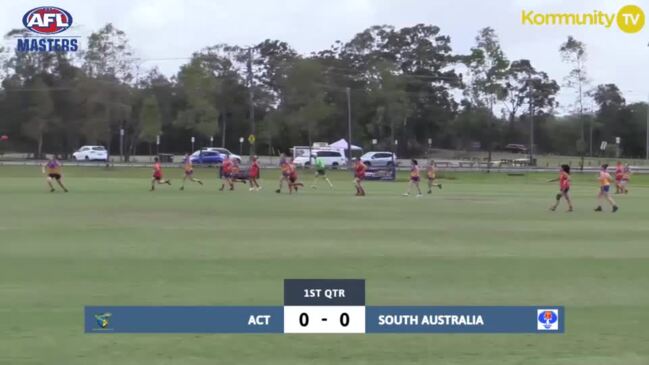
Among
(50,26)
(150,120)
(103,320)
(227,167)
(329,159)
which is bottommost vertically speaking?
(103,320)

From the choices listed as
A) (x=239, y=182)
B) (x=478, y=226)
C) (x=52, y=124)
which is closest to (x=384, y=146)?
(x=52, y=124)

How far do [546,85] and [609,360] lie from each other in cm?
11121

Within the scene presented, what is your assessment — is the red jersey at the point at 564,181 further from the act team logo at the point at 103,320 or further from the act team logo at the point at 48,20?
the act team logo at the point at 48,20

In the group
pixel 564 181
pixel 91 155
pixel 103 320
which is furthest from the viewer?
pixel 91 155

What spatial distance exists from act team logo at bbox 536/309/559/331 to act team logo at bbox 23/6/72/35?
5253 centimetres

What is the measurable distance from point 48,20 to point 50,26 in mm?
1047

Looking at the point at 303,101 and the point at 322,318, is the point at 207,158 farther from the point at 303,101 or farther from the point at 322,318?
the point at 322,318

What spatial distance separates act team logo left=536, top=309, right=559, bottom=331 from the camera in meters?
9.23

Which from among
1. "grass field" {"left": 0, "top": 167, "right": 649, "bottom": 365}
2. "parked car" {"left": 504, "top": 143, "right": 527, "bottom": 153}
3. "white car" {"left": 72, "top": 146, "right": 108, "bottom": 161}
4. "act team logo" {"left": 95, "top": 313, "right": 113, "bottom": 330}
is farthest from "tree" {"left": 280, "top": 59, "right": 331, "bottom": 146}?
"act team logo" {"left": 95, "top": 313, "right": 113, "bottom": 330}

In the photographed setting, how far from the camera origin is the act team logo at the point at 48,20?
56.6 meters

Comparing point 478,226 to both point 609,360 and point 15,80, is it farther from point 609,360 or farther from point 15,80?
point 15,80

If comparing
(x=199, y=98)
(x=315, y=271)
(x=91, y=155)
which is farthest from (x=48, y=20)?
(x=315, y=271)

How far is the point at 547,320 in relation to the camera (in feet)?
30.6

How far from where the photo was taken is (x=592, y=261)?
50.6 feet
